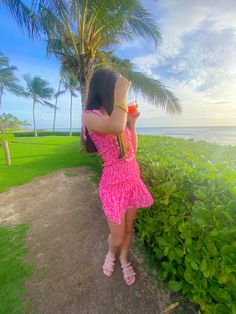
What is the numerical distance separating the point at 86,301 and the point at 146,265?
735 mm

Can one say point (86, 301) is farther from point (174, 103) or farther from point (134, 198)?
point (174, 103)

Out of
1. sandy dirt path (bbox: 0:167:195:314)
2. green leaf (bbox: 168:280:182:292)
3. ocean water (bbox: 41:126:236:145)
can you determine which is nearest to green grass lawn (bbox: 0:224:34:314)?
sandy dirt path (bbox: 0:167:195:314)

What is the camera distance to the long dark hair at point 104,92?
4.47 feet

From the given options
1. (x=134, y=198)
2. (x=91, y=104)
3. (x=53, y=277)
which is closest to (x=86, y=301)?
(x=53, y=277)

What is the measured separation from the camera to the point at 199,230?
1.27 meters

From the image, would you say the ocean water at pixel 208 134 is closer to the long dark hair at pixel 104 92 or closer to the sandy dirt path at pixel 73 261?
the sandy dirt path at pixel 73 261

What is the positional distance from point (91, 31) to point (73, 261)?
8.15 m

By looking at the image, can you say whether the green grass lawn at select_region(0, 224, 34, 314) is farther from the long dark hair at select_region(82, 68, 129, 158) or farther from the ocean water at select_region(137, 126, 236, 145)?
the ocean water at select_region(137, 126, 236, 145)

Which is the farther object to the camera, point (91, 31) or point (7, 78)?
point (7, 78)

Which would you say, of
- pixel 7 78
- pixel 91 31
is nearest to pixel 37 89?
pixel 7 78

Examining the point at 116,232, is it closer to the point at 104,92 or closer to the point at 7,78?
the point at 104,92

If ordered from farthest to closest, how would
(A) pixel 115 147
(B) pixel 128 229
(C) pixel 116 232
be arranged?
1. (B) pixel 128 229
2. (C) pixel 116 232
3. (A) pixel 115 147

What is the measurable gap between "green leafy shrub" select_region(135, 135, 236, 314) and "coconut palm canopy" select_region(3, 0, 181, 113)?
6016 mm

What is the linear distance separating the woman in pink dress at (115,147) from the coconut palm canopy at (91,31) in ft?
17.8
